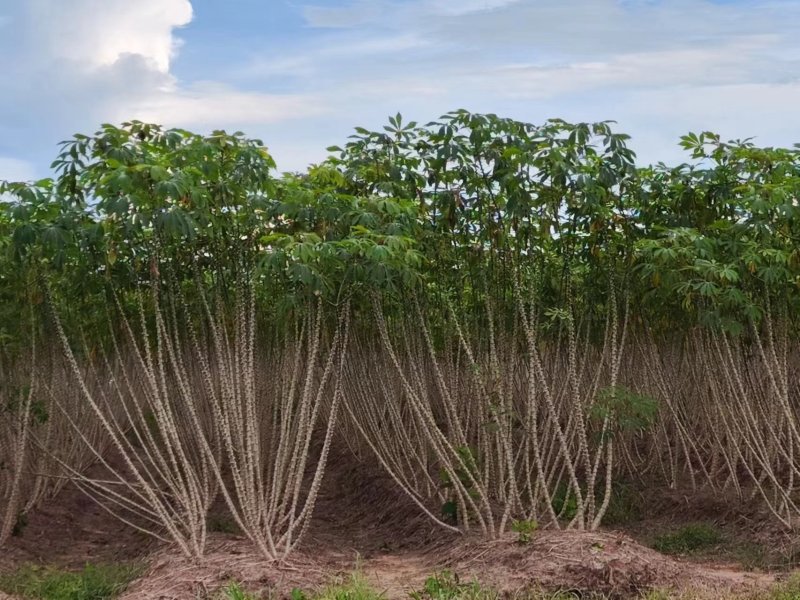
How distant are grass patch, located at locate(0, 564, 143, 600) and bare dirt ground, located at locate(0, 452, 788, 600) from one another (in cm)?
18

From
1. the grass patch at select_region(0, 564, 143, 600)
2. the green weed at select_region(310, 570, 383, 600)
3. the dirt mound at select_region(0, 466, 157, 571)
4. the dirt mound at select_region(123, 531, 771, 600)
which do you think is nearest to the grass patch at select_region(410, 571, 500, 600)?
the dirt mound at select_region(123, 531, 771, 600)

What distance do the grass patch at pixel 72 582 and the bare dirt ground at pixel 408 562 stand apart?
181 millimetres

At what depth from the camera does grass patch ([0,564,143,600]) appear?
6387 millimetres

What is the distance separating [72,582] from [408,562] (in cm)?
237

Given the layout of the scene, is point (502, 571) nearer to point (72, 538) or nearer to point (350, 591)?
point (350, 591)

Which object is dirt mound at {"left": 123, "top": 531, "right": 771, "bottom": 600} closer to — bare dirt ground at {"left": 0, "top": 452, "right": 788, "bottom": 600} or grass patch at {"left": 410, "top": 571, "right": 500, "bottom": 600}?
bare dirt ground at {"left": 0, "top": 452, "right": 788, "bottom": 600}

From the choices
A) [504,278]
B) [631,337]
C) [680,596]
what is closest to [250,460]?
[504,278]

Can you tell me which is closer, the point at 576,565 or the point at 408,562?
the point at 576,565

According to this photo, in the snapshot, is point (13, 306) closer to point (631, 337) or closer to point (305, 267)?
point (305, 267)

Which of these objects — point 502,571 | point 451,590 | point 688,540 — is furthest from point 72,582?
point 688,540

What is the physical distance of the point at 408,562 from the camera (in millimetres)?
6863

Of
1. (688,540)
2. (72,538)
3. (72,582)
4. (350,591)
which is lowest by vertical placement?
(688,540)

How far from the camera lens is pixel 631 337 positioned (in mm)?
9031

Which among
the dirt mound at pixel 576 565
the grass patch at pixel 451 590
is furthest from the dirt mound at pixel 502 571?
the grass patch at pixel 451 590
